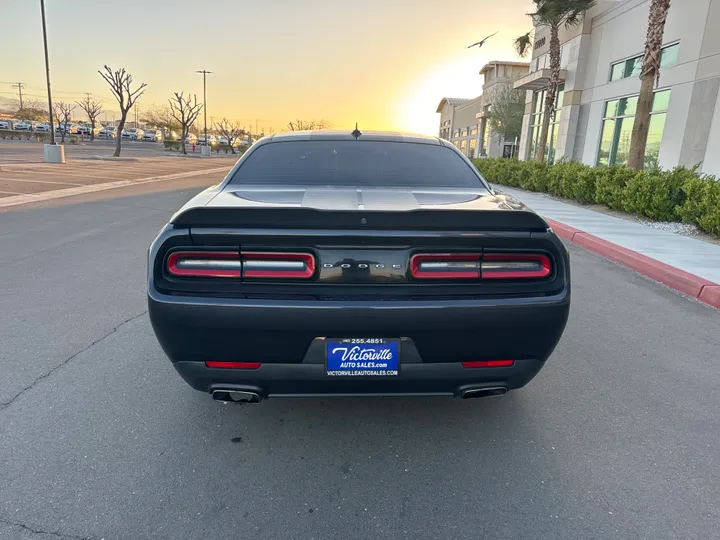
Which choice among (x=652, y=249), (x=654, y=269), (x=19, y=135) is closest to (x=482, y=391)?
(x=654, y=269)

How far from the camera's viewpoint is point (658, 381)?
340 cm

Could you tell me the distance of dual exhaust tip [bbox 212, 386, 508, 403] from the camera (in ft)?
7.46

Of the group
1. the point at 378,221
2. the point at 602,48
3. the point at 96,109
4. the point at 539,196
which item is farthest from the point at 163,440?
the point at 96,109

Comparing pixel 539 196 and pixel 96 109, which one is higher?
pixel 96 109

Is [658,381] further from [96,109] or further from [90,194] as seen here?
[96,109]

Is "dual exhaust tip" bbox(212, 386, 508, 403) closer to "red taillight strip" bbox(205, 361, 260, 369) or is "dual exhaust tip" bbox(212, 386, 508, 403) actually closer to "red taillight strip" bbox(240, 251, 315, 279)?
"red taillight strip" bbox(205, 361, 260, 369)

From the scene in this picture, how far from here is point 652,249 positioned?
24.3 ft

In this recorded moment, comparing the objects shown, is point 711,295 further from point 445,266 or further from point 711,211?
point 445,266

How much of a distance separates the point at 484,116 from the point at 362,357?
48747mm

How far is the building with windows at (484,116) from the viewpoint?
147 feet

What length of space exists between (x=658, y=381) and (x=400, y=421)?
1.99m

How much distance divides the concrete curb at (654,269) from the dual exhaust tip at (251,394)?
4.17 meters

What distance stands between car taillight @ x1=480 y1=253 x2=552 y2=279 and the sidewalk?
405 centimetres

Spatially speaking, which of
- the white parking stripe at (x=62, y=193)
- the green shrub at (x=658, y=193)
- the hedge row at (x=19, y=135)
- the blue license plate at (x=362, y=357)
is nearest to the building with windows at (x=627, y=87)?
the green shrub at (x=658, y=193)
